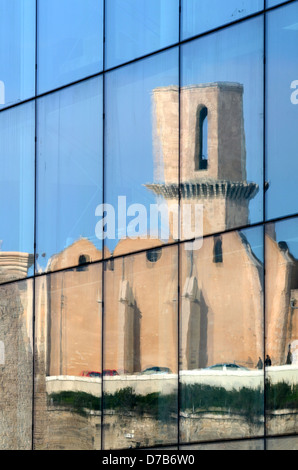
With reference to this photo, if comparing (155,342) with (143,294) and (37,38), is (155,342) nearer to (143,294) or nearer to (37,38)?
(143,294)

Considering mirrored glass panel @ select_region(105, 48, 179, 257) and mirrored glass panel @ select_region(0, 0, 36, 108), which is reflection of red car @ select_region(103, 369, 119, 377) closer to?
mirrored glass panel @ select_region(105, 48, 179, 257)

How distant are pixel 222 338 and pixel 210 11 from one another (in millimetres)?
5852

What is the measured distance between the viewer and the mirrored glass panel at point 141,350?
61.3 feet

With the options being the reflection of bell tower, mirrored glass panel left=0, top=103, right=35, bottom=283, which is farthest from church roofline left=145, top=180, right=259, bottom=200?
mirrored glass panel left=0, top=103, right=35, bottom=283

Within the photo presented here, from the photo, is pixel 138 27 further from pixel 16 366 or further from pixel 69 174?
pixel 16 366

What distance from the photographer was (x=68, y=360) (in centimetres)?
2072

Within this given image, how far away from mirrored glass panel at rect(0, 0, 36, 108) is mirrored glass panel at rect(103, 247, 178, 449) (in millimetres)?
5126

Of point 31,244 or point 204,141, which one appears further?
point 31,244

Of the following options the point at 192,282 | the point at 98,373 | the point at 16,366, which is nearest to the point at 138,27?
the point at 192,282

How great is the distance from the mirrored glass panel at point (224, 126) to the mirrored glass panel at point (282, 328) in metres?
0.78

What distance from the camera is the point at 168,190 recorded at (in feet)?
62.6
